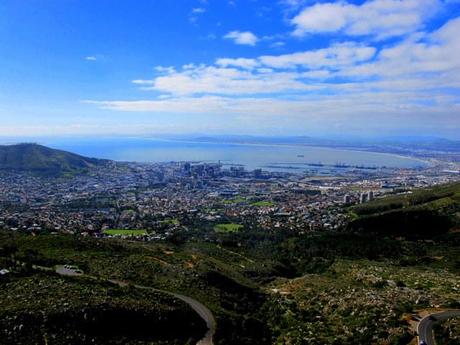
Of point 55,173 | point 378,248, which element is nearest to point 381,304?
point 378,248

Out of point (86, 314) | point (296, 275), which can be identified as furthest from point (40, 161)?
point (86, 314)

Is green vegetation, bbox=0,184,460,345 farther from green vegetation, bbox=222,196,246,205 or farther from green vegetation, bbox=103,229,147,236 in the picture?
green vegetation, bbox=222,196,246,205

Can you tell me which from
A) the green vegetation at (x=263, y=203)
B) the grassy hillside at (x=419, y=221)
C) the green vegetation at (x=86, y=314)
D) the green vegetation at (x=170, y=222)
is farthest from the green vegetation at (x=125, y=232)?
the green vegetation at (x=86, y=314)

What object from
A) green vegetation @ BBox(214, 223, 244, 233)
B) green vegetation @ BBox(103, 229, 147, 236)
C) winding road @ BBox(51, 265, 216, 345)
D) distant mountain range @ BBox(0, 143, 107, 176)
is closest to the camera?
winding road @ BBox(51, 265, 216, 345)

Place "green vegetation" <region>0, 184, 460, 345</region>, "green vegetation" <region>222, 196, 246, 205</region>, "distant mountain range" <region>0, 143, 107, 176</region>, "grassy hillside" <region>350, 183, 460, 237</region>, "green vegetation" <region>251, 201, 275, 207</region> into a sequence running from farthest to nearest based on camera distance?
1. "distant mountain range" <region>0, 143, 107, 176</region>
2. "green vegetation" <region>222, 196, 246, 205</region>
3. "green vegetation" <region>251, 201, 275, 207</region>
4. "grassy hillside" <region>350, 183, 460, 237</region>
5. "green vegetation" <region>0, 184, 460, 345</region>

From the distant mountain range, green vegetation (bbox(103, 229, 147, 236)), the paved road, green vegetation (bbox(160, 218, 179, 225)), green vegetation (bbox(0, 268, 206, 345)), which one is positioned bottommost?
green vegetation (bbox(160, 218, 179, 225))

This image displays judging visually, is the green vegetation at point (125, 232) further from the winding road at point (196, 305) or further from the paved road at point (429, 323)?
the paved road at point (429, 323)

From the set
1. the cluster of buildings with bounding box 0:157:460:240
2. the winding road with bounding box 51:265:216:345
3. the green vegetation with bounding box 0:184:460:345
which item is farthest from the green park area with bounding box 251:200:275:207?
the winding road with bounding box 51:265:216:345
